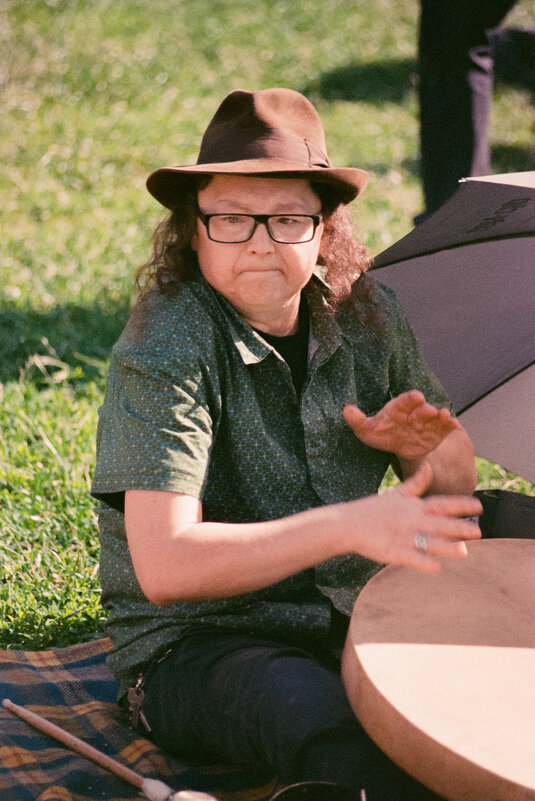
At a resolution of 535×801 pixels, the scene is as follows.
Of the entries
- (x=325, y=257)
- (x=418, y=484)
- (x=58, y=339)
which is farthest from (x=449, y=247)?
(x=58, y=339)

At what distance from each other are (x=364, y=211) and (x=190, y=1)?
4.77m

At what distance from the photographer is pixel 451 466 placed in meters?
2.54

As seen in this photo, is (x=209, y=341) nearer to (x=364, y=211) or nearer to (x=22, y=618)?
(x=22, y=618)

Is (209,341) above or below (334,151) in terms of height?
below

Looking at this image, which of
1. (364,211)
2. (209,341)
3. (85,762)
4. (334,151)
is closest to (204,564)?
(209,341)

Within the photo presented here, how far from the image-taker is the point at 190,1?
1041cm

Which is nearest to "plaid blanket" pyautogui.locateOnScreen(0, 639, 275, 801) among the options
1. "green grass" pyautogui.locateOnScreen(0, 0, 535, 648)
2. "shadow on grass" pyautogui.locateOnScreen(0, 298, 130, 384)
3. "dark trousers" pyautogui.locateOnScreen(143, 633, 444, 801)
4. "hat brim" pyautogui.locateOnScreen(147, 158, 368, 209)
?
"dark trousers" pyautogui.locateOnScreen(143, 633, 444, 801)

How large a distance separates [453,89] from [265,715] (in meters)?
4.10

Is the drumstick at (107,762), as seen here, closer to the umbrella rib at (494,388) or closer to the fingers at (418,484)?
the fingers at (418,484)

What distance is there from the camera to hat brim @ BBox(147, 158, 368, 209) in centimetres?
223

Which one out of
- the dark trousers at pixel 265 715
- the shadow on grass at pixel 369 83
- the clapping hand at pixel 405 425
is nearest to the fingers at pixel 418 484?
the clapping hand at pixel 405 425

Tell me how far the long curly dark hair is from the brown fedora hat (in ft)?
0.20

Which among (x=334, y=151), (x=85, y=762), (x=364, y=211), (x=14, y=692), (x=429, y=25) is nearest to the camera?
(x=85, y=762)

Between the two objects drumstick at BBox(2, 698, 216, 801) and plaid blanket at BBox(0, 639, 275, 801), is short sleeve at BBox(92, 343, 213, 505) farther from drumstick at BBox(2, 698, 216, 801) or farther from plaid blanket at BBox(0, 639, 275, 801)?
plaid blanket at BBox(0, 639, 275, 801)
